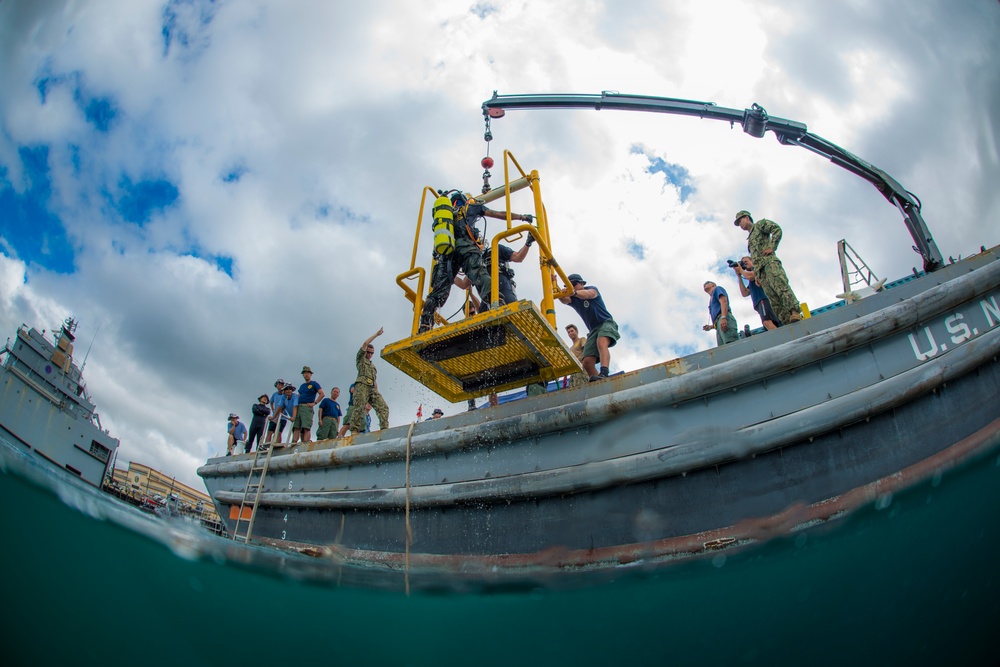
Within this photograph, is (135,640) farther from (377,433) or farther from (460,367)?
(460,367)

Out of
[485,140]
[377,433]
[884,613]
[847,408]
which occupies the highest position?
[485,140]

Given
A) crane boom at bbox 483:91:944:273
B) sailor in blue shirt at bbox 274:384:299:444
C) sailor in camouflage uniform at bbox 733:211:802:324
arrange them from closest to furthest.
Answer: sailor in camouflage uniform at bbox 733:211:802:324
sailor in blue shirt at bbox 274:384:299:444
crane boom at bbox 483:91:944:273

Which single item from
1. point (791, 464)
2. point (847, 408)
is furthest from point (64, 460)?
point (847, 408)

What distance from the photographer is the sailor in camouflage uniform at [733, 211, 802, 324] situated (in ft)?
15.9

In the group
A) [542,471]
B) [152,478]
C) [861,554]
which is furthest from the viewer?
[152,478]

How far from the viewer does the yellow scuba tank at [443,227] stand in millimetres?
5367

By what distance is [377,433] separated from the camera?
554 centimetres

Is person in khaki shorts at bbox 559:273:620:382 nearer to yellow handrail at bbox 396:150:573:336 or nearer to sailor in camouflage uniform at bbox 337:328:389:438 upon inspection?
yellow handrail at bbox 396:150:573:336

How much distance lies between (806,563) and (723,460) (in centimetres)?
123

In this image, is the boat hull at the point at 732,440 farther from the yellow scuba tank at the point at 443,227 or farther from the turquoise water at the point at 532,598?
the yellow scuba tank at the point at 443,227

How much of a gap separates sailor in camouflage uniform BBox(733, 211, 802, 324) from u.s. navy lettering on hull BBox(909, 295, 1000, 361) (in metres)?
1.11

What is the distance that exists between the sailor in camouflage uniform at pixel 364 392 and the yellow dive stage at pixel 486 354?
2752mm

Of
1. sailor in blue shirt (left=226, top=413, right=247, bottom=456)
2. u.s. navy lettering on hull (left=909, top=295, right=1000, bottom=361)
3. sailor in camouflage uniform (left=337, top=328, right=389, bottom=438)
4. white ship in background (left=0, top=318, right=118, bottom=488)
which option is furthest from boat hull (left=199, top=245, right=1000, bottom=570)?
sailor in blue shirt (left=226, top=413, right=247, bottom=456)

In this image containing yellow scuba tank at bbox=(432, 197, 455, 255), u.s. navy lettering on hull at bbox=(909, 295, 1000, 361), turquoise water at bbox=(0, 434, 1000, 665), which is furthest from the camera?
yellow scuba tank at bbox=(432, 197, 455, 255)
